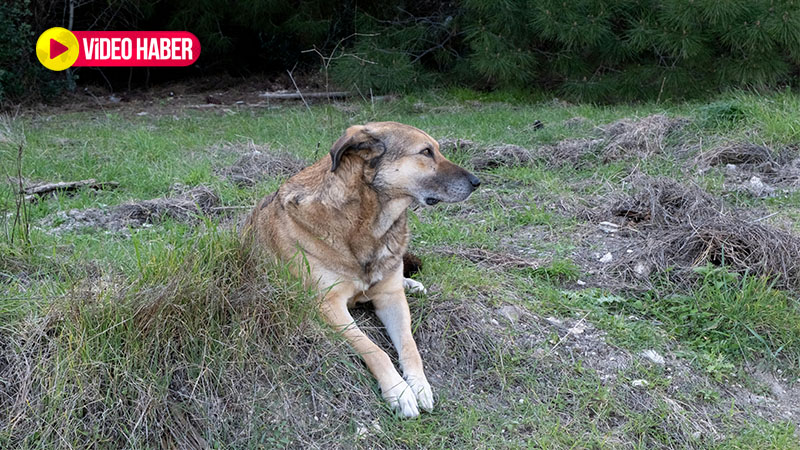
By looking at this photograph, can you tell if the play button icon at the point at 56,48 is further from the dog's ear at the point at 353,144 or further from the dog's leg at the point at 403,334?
the dog's leg at the point at 403,334

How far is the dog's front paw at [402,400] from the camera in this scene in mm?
2932

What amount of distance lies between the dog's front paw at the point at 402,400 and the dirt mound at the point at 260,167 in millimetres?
2912

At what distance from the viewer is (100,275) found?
3.19 m

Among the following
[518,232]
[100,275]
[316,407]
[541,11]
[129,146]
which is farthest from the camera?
[541,11]

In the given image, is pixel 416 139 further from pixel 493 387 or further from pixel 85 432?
pixel 85 432

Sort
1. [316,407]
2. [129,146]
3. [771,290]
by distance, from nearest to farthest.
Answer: [316,407], [771,290], [129,146]

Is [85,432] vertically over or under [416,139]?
under

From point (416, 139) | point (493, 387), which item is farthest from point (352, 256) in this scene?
point (493, 387)

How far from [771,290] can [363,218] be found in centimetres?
204

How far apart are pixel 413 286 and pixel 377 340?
419mm

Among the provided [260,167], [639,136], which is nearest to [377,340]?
[260,167]

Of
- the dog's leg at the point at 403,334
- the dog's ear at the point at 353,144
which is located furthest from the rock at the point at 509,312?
the dog's ear at the point at 353,144

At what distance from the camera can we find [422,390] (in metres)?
3.02

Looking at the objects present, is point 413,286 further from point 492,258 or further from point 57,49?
point 57,49
